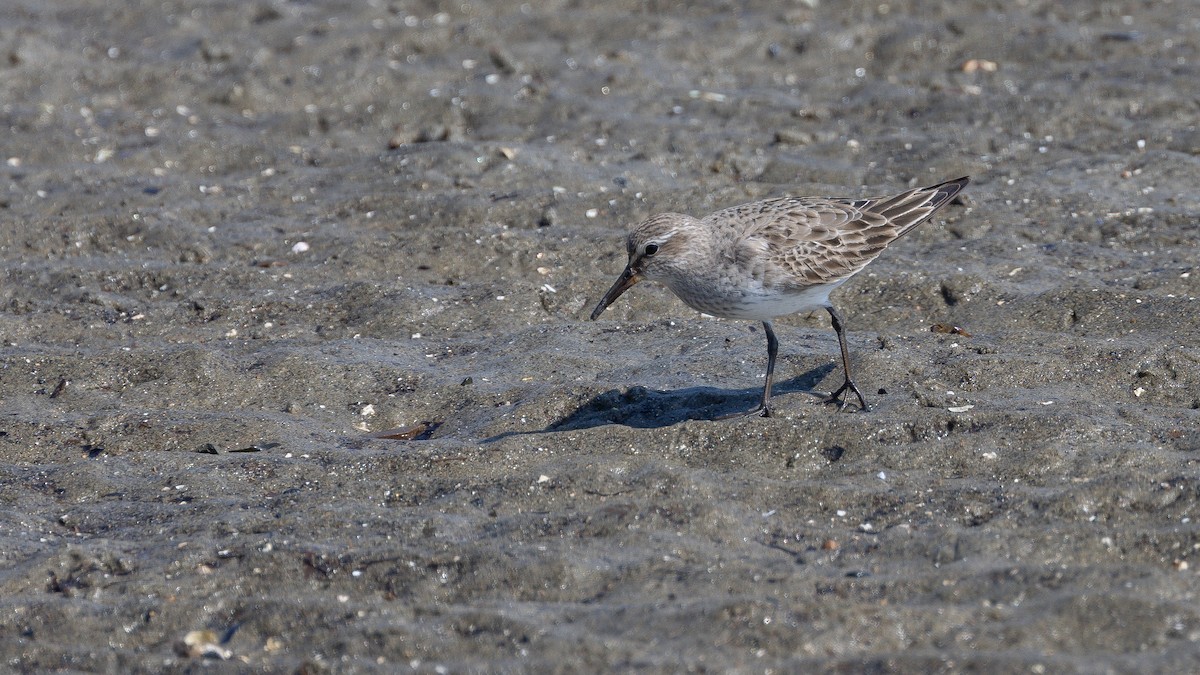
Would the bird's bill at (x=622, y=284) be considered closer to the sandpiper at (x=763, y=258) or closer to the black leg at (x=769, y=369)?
the sandpiper at (x=763, y=258)

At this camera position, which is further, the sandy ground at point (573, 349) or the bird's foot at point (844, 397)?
the bird's foot at point (844, 397)

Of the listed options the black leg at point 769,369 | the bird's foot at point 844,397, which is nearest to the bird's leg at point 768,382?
the black leg at point 769,369

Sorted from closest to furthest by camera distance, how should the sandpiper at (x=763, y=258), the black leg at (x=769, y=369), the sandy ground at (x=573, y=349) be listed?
the sandy ground at (x=573, y=349) < the black leg at (x=769, y=369) < the sandpiper at (x=763, y=258)

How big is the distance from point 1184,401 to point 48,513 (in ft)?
18.7

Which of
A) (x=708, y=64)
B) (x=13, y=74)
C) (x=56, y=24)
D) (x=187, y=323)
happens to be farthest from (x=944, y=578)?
(x=56, y=24)

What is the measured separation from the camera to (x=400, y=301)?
8.85 metres

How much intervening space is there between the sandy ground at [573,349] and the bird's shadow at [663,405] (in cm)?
3

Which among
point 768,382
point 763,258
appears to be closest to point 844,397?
point 768,382

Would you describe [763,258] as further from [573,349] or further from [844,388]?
[573,349]

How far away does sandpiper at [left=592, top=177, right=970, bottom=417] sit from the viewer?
7.20 metres

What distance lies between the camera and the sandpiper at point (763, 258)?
7203 mm

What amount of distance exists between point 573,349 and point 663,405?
963 mm

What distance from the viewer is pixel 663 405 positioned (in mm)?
7414

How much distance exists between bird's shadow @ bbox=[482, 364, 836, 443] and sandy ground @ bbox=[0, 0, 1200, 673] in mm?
25
